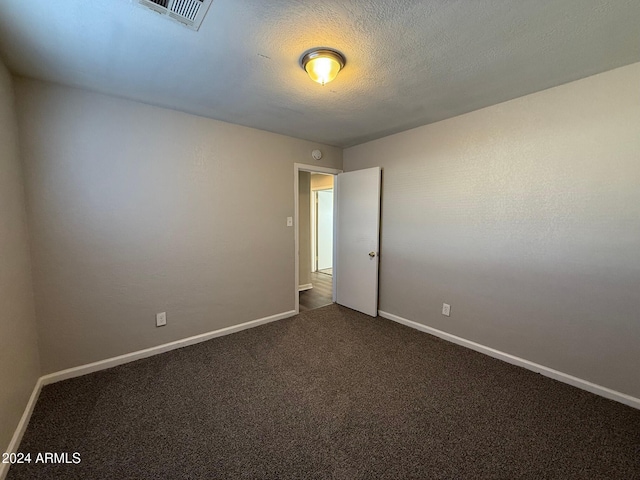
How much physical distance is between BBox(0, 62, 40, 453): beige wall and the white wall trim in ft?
0.13

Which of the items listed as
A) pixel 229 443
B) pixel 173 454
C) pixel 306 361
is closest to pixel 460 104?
pixel 306 361

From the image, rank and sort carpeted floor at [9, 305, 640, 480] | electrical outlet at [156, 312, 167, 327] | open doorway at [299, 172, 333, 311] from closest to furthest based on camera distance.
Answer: carpeted floor at [9, 305, 640, 480], electrical outlet at [156, 312, 167, 327], open doorway at [299, 172, 333, 311]

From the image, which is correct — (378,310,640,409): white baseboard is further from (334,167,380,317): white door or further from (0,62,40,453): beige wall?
(0,62,40,453): beige wall

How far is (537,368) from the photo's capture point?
87.1 inches

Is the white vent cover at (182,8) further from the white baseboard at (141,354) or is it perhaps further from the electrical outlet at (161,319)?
the white baseboard at (141,354)

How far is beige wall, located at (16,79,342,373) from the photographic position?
77.8 inches

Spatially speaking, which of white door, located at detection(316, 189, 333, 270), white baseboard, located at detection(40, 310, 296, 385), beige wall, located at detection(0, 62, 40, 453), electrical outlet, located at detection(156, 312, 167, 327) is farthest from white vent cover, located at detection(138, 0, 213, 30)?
white door, located at detection(316, 189, 333, 270)

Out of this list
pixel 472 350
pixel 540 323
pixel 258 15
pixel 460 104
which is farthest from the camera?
pixel 472 350

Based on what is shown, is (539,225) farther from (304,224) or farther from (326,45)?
(304,224)

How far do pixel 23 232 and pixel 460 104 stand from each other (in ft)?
11.8

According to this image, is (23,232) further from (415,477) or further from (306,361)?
(415,477)

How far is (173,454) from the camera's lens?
4.78ft

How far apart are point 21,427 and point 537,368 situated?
372cm

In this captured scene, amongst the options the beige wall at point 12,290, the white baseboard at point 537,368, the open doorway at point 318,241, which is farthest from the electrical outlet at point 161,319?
the white baseboard at point 537,368
